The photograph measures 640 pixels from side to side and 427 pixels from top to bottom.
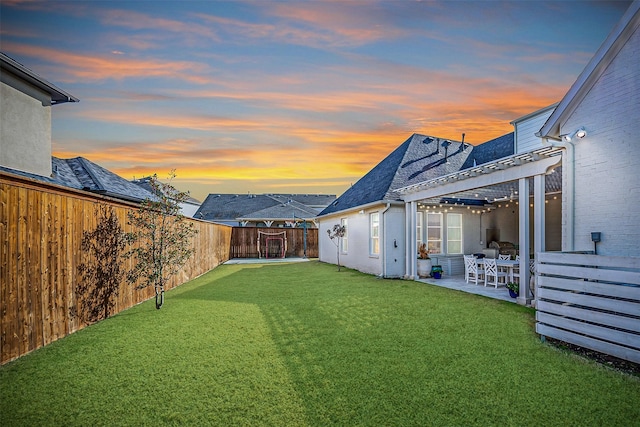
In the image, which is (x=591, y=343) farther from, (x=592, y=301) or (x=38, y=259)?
(x=38, y=259)

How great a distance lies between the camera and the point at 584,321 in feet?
13.7

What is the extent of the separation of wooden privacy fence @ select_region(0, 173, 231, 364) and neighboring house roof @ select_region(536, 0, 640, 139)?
8655 mm

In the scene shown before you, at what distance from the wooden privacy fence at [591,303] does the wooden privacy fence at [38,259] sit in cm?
707

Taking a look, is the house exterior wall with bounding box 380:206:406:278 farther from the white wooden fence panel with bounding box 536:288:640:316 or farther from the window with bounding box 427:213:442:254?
the white wooden fence panel with bounding box 536:288:640:316

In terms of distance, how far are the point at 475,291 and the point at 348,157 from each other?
9.05m

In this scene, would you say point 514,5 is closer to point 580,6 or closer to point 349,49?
point 580,6

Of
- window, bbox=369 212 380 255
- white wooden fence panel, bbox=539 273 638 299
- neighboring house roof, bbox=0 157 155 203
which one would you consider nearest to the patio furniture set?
window, bbox=369 212 380 255

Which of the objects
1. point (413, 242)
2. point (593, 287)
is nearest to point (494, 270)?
point (413, 242)

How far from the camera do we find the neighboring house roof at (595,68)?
16.3 feet

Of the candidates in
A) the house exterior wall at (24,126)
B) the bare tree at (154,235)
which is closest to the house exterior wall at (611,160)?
the bare tree at (154,235)

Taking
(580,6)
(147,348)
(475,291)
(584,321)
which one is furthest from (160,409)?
(580,6)

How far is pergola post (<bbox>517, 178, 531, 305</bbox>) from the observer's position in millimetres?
6855

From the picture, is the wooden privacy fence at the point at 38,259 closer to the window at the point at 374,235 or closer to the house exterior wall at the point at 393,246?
the house exterior wall at the point at 393,246

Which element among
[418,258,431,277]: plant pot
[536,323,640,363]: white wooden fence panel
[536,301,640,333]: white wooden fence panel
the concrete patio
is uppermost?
[536,301,640,333]: white wooden fence panel
